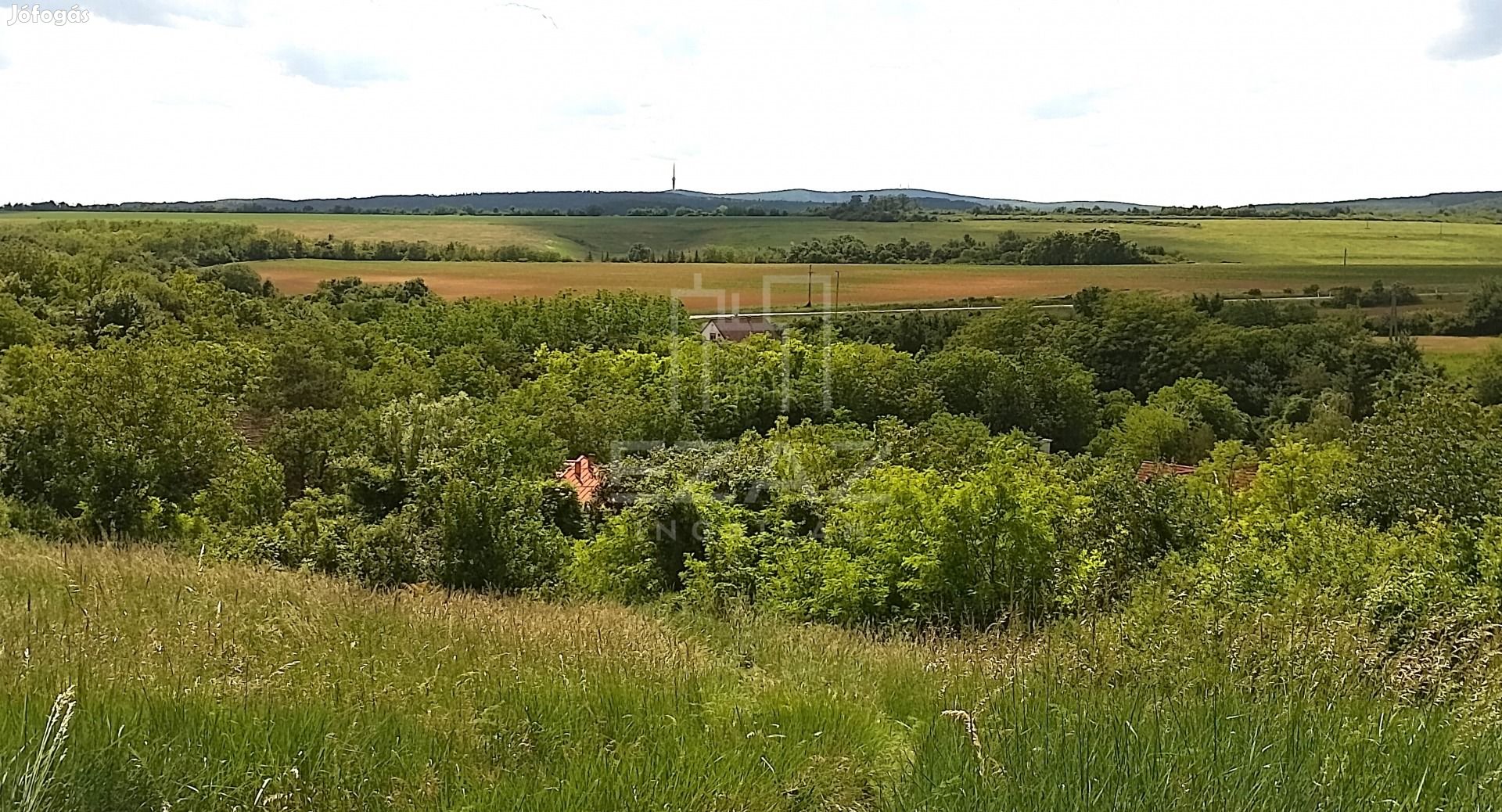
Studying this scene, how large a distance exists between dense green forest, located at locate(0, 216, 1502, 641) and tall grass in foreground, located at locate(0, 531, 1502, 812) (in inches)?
58.2

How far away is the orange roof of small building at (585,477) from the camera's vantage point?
21500 mm

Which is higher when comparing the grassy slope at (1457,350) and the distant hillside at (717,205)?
the distant hillside at (717,205)

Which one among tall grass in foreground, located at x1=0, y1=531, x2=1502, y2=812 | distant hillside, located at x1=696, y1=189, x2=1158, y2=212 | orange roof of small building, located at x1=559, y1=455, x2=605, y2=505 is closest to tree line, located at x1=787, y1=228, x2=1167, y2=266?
distant hillside, located at x1=696, y1=189, x2=1158, y2=212

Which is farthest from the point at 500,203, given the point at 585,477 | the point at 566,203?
the point at 585,477

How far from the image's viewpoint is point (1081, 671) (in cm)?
377

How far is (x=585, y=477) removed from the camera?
26.2 metres

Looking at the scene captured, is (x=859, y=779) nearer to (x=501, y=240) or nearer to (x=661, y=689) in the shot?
(x=661, y=689)

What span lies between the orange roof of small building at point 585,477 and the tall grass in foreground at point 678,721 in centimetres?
1618

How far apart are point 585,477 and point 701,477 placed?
9.72m

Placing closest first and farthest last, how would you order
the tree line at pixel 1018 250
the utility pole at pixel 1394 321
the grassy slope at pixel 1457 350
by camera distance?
the grassy slope at pixel 1457 350, the utility pole at pixel 1394 321, the tree line at pixel 1018 250

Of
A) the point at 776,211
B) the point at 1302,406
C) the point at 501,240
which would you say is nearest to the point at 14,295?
the point at 501,240

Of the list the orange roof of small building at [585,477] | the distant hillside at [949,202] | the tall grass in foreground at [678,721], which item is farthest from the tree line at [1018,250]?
the tall grass in foreground at [678,721]

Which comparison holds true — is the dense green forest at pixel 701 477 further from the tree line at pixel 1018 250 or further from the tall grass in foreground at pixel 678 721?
the tree line at pixel 1018 250

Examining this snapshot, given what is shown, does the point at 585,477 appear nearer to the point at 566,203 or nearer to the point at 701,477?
the point at 701,477
